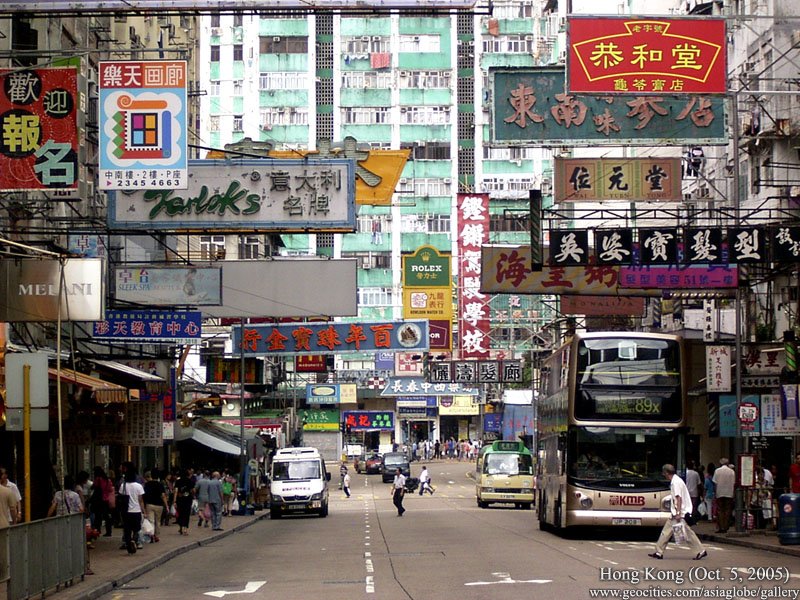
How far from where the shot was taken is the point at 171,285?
34.9 meters

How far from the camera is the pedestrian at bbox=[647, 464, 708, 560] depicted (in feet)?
71.6

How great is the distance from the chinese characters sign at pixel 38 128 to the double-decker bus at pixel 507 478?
27.7 meters

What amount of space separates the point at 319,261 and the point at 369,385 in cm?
5644

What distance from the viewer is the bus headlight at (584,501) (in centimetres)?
2769

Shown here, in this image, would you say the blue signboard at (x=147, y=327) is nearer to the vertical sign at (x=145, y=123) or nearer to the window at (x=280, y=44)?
the vertical sign at (x=145, y=123)

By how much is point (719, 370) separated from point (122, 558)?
16.8m

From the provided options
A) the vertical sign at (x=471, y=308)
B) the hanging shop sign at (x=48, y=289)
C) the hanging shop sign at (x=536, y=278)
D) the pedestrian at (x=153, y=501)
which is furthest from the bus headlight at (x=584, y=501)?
the vertical sign at (x=471, y=308)

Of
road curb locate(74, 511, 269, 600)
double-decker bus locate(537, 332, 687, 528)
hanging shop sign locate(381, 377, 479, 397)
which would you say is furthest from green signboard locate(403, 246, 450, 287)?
hanging shop sign locate(381, 377, 479, 397)

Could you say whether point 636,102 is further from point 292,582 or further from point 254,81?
point 254,81

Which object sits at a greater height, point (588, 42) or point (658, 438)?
point (588, 42)

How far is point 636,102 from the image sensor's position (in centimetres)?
2680

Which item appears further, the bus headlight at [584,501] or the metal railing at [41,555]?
the bus headlight at [584,501]

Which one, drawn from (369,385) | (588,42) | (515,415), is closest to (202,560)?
(588,42)

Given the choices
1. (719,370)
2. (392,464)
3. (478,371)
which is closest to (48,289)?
(719,370)
